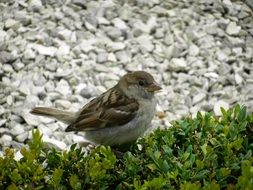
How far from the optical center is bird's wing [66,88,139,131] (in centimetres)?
416

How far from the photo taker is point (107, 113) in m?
4.21

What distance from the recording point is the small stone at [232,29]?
6250 millimetres

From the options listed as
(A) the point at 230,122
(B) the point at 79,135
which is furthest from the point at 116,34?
(A) the point at 230,122

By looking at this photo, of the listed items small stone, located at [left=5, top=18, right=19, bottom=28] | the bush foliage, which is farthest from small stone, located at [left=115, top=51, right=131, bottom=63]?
the bush foliage

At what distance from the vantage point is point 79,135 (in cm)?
506

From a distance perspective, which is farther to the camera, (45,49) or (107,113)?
(45,49)

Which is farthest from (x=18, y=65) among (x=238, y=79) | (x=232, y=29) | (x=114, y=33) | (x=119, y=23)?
(x=232, y=29)

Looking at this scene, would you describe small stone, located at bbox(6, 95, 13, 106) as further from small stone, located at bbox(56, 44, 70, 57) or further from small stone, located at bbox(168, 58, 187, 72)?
small stone, located at bbox(168, 58, 187, 72)

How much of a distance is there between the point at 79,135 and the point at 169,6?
1.98 m

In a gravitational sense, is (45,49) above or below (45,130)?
above

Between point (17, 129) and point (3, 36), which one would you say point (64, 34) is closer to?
point (3, 36)

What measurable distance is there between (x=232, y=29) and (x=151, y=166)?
3.33 metres

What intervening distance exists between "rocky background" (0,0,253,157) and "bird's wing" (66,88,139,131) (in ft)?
2.04

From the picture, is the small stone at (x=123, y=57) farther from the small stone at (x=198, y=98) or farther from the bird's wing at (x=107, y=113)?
the bird's wing at (x=107, y=113)
